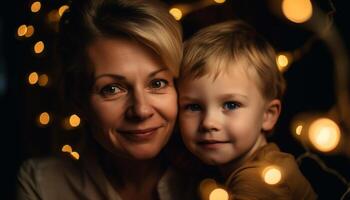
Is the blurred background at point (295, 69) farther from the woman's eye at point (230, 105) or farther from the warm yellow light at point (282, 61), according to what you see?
the woman's eye at point (230, 105)

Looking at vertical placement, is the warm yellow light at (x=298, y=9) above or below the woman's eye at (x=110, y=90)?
above

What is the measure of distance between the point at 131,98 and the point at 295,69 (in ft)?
1.58

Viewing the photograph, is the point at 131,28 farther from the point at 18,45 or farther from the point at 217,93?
the point at 18,45

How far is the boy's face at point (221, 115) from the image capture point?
121 cm

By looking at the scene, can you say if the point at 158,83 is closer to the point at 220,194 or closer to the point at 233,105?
the point at 233,105

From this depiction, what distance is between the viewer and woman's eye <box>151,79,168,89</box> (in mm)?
1234

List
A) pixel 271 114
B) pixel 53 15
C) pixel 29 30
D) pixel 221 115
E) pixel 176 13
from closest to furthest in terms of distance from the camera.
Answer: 1. pixel 221 115
2. pixel 271 114
3. pixel 176 13
4. pixel 29 30
5. pixel 53 15

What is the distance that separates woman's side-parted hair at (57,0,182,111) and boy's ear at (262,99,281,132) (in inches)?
10.9

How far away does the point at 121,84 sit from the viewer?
1213mm

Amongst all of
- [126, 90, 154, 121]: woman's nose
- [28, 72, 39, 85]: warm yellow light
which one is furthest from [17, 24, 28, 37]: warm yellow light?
[126, 90, 154, 121]: woman's nose

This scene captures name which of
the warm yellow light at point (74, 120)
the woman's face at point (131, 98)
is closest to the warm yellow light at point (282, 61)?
the woman's face at point (131, 98)

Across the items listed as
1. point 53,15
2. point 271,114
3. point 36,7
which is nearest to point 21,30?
point 36,7

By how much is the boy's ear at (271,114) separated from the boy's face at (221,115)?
0.11 ft

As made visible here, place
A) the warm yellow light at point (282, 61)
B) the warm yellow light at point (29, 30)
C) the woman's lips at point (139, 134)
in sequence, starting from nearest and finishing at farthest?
the woman's lips at point (139, 134), the warm yellow light at point (282, 61), the warm yellow light at point (29, 30)
